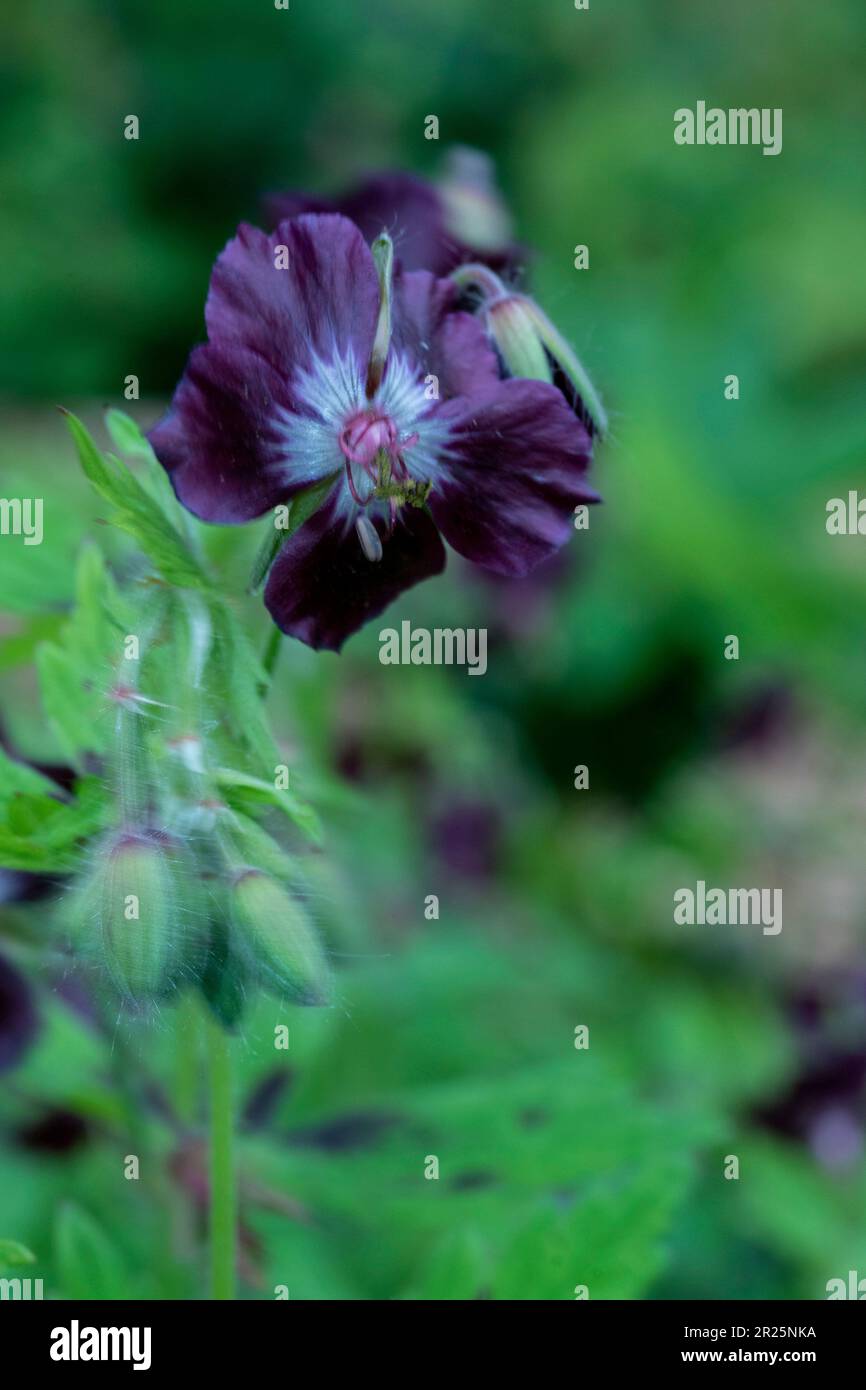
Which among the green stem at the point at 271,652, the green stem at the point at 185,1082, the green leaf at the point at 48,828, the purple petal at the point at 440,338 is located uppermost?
the purple petal at the point at 440,338

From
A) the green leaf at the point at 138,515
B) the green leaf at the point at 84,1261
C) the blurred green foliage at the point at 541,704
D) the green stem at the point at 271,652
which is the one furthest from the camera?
the blurred green foliage at the point at 541,704

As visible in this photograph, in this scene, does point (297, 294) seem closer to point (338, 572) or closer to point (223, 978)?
point (338, 572)

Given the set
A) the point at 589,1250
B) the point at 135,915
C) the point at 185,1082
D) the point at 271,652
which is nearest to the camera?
the point at 135,915

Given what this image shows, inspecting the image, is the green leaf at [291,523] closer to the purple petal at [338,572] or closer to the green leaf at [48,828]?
the purple petal at [338,572]

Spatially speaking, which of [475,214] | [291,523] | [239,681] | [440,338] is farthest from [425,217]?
[239,681]

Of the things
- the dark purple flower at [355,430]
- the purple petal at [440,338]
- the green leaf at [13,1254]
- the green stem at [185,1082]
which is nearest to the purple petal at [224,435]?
the dark purple flower at [355,430]

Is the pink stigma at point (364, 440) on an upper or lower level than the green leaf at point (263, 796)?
upper
